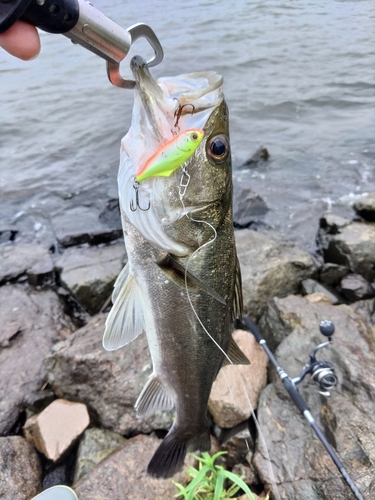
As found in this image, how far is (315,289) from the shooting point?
18.0 feet

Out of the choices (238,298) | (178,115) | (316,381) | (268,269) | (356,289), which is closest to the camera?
(178,115)

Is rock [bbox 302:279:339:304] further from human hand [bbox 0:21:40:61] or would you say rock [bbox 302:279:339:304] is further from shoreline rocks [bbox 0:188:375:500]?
human hand [bbox 0:21:40:61]

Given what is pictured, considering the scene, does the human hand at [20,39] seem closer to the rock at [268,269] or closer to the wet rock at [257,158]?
the rock at [268,269]

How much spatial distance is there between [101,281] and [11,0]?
421 cm

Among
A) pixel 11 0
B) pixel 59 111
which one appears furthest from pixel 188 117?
pixel 59 111

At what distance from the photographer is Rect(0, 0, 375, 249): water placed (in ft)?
28.3

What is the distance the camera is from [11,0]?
154cm

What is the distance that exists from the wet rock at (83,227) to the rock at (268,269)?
2.47 m

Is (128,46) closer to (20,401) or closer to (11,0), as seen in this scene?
(11,0)

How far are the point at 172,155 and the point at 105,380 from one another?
2889 mm

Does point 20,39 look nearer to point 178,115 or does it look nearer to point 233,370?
point 178,115

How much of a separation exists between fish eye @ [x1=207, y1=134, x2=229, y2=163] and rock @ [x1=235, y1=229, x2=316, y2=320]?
324 centimetres

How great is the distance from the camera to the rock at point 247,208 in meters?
7.60

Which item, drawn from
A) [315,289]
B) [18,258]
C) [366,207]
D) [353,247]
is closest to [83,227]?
[18,258]
